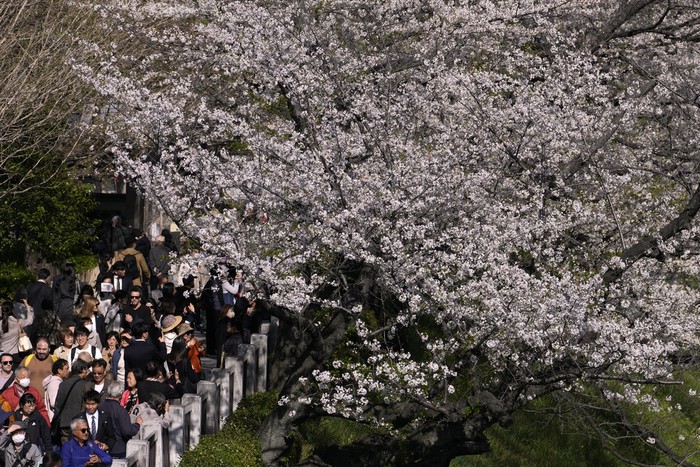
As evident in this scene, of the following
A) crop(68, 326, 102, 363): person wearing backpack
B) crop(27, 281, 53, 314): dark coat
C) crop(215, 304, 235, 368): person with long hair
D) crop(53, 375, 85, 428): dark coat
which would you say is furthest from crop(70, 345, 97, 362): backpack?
Result: crop(27, 281, 53, 314): dark coat

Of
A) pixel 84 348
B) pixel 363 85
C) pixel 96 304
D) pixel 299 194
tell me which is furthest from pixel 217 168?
pixel 96 304

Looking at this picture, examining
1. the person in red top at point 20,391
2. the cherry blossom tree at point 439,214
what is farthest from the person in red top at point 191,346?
the person in red top at point 20,391

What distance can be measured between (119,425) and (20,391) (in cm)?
196

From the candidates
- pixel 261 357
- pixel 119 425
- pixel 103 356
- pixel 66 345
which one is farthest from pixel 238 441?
pixel 103 356

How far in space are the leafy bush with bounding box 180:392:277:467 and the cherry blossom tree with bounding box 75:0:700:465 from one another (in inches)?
15.4

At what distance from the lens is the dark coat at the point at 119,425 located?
36.1 ft

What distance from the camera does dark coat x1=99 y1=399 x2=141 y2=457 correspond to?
11.0 m

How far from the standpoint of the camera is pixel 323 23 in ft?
50.6

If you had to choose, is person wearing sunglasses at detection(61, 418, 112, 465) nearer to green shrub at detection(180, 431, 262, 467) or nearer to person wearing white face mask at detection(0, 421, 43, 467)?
person wearing white face mask at detection(0, 421, 43, 467)

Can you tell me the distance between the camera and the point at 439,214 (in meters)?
11.7

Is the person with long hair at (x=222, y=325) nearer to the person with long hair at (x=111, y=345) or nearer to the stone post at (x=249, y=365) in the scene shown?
the stone post at (x=249, y=365)

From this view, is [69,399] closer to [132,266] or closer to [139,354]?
[139,354]

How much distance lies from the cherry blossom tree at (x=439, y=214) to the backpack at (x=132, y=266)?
481 cm

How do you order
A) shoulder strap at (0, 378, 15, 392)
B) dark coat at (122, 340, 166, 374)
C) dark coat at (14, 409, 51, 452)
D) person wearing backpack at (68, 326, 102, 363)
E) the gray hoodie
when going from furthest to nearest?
person wearing backpack at (68, 326, 102, 363), dark coat at (122, 340, 166, 374), shoulder strap at (0, 378, 15, 392), the gray hoodie, dark coat at (14, 409, 51, 452)
